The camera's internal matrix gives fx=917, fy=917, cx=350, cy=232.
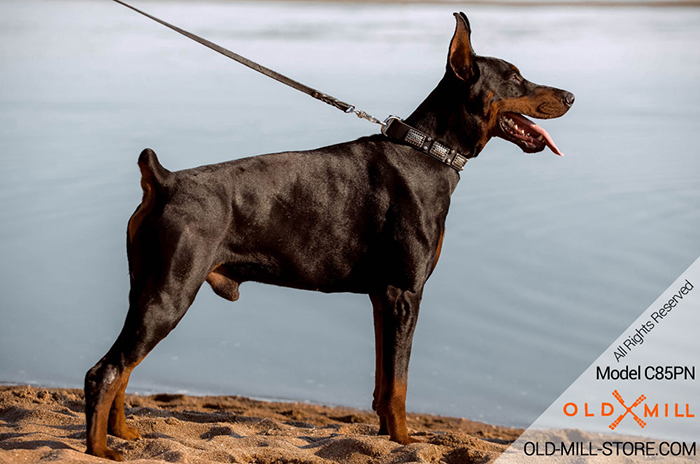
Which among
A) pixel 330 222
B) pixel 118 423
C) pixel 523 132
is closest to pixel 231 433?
pixel 118 423

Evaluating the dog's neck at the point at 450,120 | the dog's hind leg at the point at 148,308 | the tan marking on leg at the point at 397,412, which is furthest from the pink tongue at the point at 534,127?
the dog's hind leg at the point at 148,308

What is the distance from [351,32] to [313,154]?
1141cm

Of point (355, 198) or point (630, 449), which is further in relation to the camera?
point (630, 449)

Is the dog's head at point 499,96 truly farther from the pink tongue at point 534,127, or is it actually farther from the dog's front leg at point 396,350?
the dog's front leg at point 396,350

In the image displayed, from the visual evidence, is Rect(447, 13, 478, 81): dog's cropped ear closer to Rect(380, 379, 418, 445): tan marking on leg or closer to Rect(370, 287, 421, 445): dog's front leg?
Rect(370, 287, 421, 445): dog's front leg

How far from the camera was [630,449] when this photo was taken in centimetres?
505

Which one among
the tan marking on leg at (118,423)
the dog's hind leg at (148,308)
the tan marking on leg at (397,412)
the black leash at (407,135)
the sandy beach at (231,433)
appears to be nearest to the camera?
the dog's hind leg at (148,308)

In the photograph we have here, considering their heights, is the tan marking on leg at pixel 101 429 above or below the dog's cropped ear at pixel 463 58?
below

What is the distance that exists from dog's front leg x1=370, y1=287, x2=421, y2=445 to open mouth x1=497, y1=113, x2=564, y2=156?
94cm

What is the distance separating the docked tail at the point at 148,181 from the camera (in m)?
3.92

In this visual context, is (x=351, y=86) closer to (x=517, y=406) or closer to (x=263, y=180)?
(x=517, y=406)

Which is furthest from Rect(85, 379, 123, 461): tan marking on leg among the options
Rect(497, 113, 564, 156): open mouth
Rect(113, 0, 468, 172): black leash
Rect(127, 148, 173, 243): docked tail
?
Rect(497, 113, 564, 156): open mouth

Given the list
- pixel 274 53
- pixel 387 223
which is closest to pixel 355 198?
pixel 387 223

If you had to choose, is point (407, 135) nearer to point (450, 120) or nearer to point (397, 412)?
point (450, 120)
